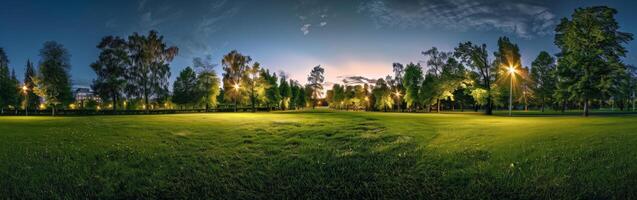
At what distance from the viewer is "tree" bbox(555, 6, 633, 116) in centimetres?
3625

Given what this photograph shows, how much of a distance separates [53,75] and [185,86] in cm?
3096

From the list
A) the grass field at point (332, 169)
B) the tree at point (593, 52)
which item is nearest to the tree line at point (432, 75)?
the tree at point (593, 52)

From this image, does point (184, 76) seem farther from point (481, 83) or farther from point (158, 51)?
point (481, 83)

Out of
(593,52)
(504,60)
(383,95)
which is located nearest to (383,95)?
(383,95)

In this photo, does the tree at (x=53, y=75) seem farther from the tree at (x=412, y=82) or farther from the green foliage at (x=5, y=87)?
the tree at (x=412, y=82)

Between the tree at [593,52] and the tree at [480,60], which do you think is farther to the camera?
the tree at [480,60]

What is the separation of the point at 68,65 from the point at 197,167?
66.6m

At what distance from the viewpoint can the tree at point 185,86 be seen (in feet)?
282

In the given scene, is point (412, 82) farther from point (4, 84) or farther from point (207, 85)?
point (4, 84)

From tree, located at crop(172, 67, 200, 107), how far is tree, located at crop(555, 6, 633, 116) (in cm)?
7613

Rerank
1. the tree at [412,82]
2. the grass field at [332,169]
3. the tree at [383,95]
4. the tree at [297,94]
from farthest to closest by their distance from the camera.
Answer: the tree at [297,94]
the tree at [383,95]
the tree at [412,82]
the grass field at [332,169]

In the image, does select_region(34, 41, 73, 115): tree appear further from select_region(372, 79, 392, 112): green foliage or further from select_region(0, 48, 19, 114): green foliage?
select_region(372, 79, 392, 112): green foliage

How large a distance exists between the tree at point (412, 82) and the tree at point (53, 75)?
73.0 m

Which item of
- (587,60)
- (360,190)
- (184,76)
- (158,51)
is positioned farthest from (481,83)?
(184,76)
